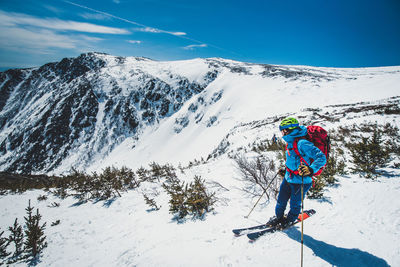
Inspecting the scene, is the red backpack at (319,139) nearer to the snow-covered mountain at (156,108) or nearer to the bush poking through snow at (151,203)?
the bush poking through snow at (151,203)

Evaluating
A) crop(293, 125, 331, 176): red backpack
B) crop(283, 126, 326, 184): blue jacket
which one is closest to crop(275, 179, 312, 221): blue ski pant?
crop(283, 126, 326, 184): blue jacket

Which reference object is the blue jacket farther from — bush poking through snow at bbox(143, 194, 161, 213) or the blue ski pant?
bush poking through snow at bbox(143, 194, 161, 213)

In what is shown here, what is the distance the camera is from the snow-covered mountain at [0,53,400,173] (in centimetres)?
3250

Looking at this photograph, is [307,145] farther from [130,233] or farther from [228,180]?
[130,233]

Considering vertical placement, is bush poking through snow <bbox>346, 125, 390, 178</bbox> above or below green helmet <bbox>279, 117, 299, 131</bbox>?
below

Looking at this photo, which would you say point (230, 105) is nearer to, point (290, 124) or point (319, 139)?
point (290, 124)

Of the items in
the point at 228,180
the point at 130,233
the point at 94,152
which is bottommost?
the point at 94,152

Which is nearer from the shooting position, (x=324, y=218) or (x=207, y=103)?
(x=324, y=218)

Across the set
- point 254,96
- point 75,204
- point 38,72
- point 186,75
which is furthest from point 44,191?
point 38,72

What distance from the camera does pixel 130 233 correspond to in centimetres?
448

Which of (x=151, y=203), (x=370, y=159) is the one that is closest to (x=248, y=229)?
(x=151, y=203)

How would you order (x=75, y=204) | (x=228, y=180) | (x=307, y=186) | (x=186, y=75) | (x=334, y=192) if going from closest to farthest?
(x=307, y=186), (x=334, y=192), (x=228, y=180), (x=75, y=204), (x=186, y=75)

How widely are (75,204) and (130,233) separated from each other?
4.65 m

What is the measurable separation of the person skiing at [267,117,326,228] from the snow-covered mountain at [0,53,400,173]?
26203mm
